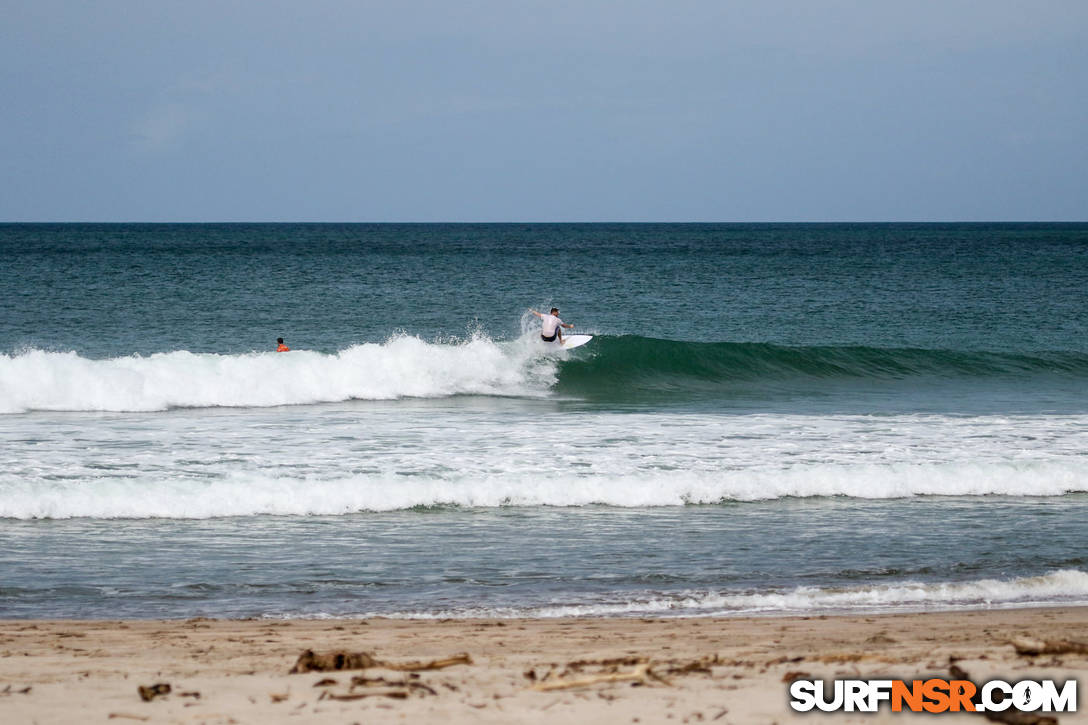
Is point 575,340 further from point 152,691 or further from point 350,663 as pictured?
point 152,691

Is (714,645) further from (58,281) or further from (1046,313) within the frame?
(58,281)

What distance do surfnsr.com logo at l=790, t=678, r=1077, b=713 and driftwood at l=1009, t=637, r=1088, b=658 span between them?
1.83ft

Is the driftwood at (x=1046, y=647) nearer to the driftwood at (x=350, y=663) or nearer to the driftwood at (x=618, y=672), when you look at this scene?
the driftwood at (x=618, y=672)

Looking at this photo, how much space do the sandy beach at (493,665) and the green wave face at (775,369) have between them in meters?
13.4

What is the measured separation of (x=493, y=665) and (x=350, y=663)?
77cm

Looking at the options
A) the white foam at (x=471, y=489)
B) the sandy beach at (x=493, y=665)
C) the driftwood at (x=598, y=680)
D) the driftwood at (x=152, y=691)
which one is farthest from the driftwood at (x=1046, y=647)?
the white foam at (x=471, y=489)

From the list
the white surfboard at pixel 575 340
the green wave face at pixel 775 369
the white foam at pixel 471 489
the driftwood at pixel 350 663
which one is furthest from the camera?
the white surfboard at pixel 575 340

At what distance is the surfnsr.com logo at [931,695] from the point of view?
16.0ft

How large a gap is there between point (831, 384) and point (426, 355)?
→ 28.5 feet

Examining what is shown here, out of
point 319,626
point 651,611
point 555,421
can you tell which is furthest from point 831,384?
point 319,626

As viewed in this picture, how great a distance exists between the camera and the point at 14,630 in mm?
6906

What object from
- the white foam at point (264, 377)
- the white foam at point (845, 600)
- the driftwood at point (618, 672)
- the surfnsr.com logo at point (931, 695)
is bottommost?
the white foam at point (845, 600)

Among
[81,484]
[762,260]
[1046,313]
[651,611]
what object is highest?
[762,260]

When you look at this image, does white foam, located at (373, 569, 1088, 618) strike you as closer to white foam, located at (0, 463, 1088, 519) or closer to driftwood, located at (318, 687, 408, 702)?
driftwood, located at (318, 687, 408, 702)
